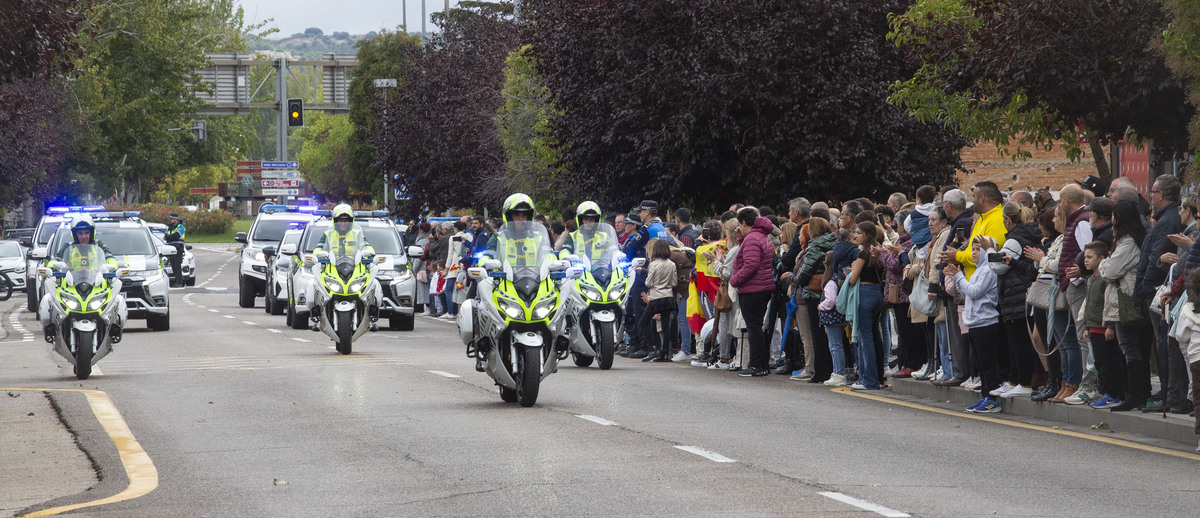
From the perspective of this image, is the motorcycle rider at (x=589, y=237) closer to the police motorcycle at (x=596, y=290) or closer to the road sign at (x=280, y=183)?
the police motorcycle at (x=596, y=290)

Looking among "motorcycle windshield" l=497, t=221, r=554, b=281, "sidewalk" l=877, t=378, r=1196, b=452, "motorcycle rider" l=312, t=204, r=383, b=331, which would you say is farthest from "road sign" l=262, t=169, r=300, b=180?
"motorcycle windshield" l=497, t=221, r=554, b=281

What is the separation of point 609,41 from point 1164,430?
16937 millimetres

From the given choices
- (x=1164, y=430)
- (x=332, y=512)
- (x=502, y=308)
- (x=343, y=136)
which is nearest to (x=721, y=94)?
(x=502, y=308)

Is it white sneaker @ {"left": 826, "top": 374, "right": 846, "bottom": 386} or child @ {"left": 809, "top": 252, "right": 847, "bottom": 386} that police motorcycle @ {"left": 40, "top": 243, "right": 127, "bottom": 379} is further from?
white sneaker @ {"left": 826, "top": 374, "right": 846, "bottom": 386}

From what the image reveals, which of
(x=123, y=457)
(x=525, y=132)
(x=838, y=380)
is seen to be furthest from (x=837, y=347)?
(x=525, y=132)

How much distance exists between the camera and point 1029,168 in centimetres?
3644

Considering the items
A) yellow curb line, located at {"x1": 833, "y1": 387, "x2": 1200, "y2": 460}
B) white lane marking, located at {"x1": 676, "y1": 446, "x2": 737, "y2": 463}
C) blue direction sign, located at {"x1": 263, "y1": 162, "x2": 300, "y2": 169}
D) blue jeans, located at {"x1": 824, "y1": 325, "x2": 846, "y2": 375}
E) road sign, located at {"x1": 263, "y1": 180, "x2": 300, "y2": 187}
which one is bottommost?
yellow curb line, located at {"x1": 833, "y1": 387, "x2": 1200, "y2": 460}

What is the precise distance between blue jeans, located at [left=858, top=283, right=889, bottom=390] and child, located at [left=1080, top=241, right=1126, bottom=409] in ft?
10.1

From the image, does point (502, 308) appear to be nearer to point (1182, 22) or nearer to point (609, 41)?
point (1182, 22)

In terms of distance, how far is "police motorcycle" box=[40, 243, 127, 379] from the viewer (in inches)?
657

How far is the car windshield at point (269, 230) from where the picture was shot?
33.3 m

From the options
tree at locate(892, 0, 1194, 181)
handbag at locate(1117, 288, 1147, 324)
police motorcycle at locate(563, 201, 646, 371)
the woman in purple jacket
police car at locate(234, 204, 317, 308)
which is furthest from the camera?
police car at locate(234, 204, 317, 308)

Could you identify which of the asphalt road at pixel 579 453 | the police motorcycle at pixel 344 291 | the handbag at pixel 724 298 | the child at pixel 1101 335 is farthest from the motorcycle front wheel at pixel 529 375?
the police motorcycle at pixel 344 291

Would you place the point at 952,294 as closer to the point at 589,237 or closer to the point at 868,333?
the point at 868,333
